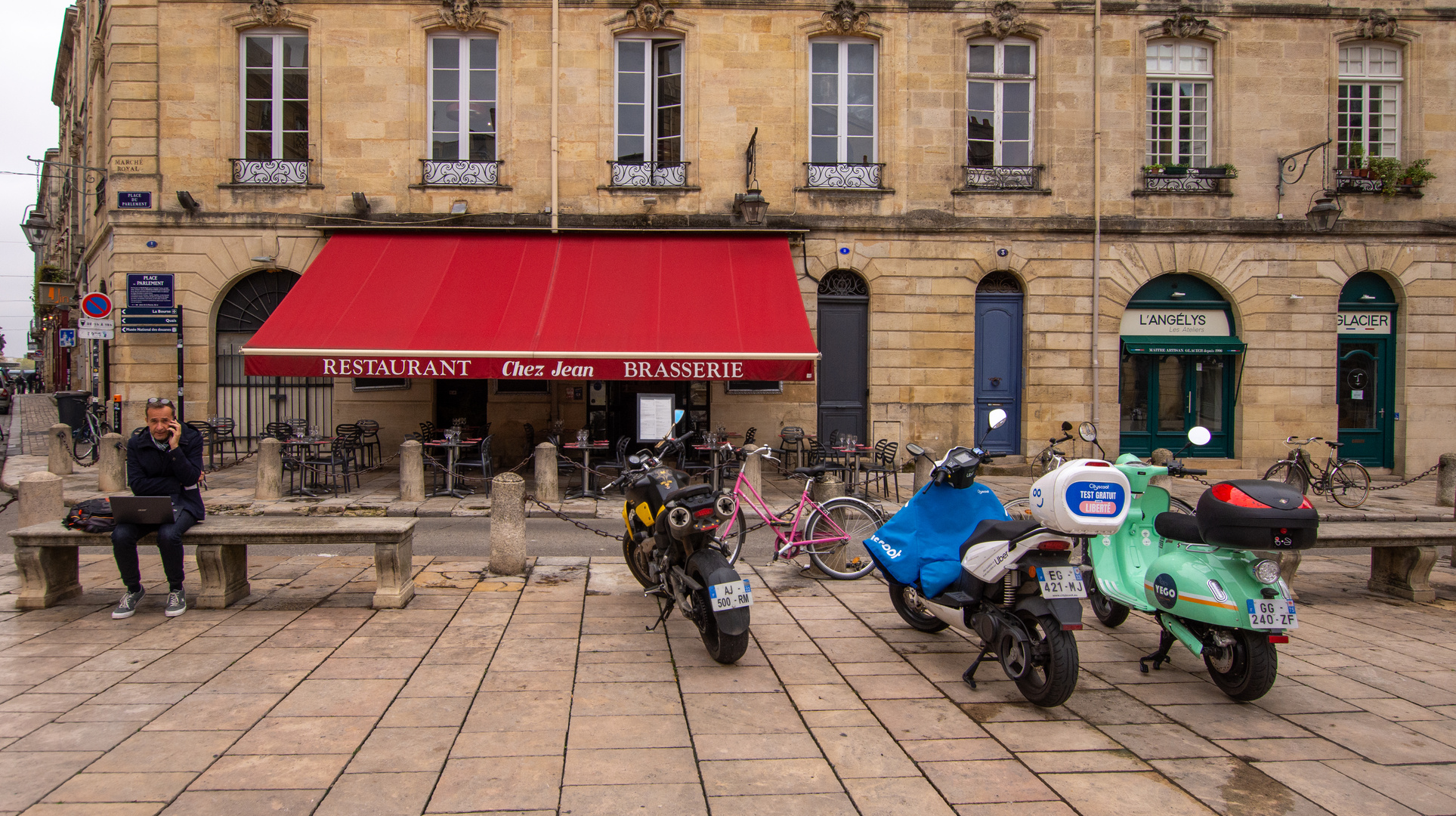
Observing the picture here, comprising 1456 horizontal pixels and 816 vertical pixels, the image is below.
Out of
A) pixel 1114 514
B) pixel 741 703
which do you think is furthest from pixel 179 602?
pixel 1114 514

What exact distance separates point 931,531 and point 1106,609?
5.07 ft

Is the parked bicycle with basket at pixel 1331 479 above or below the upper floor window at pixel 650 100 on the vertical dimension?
below

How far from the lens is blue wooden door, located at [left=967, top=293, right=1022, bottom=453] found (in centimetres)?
1385

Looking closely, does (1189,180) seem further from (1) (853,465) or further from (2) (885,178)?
(1) (853,465)

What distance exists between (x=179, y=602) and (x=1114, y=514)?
6.10m

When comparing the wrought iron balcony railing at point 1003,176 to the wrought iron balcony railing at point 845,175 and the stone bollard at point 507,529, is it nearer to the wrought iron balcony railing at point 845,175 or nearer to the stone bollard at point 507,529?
the wrought iron balcony railing at point 845,175

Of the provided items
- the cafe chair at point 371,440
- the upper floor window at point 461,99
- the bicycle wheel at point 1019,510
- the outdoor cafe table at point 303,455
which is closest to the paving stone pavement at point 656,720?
the bicycle wheel at point 1019,510

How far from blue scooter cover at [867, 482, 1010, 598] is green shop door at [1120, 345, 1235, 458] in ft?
34.8

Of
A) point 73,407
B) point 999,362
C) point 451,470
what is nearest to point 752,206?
point 999,362

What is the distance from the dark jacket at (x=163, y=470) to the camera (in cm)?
548

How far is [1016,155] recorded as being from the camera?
548 inches

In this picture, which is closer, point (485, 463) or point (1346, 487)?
point (485, 463)

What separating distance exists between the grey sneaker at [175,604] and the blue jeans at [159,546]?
1.6 inches

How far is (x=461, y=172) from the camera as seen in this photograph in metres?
13.4
